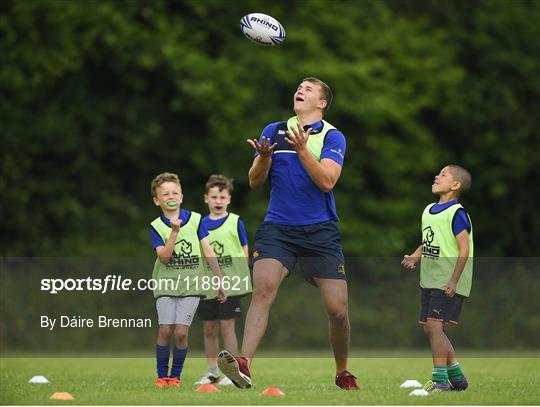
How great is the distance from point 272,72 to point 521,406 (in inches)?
654

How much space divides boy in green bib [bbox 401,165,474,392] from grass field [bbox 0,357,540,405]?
323 millimetres

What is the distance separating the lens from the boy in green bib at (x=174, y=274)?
10891mm

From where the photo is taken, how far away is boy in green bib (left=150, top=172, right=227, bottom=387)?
10891 millimetres

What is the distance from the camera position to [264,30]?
37.9 ft

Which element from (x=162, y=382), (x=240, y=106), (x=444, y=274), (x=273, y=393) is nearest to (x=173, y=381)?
(x=162, y=382)

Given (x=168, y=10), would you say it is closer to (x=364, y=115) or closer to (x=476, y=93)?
(x=364, y=115)

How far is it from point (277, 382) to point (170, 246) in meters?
1.95

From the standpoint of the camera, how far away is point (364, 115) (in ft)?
84.1

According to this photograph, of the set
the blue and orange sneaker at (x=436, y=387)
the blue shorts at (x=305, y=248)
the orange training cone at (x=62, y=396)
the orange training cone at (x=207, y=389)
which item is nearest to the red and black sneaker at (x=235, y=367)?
the orange training cone at (x=207, y=389)

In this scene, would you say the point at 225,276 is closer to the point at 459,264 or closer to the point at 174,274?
the point at 174,274

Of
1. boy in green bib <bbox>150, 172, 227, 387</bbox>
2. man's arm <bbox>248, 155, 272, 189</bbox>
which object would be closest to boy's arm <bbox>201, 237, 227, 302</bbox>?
boy in green bib <bbox>150, 172, 227, 387</bbox>

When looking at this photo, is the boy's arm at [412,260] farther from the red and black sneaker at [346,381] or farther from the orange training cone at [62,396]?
the orange training cone at [62,396]

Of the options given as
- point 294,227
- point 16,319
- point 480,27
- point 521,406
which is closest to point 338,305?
point 294,227

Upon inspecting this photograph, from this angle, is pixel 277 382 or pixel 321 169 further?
pixel 277 382
